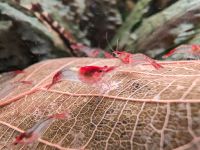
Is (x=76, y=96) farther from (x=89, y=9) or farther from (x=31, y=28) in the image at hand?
(x=89, y=9)

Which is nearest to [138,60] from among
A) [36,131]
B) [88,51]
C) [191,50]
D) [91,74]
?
[91,74]

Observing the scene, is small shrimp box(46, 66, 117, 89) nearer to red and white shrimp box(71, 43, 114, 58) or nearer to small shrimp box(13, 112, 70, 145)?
small shrimp box(13, 112, 70, 145)

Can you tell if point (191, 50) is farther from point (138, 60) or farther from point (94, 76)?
point (94, 76)

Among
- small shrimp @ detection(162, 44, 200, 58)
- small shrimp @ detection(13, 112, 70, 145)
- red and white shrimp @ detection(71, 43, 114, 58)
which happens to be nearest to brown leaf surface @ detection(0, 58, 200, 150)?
small shrimp @ detection(13, 112, 70, 145)

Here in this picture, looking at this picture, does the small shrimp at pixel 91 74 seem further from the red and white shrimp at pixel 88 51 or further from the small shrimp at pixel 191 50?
the red and white shrimp at pixel 88 51

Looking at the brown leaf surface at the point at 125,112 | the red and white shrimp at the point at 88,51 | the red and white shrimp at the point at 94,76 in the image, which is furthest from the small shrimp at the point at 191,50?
the red and white shrimp at the point at 88,51
